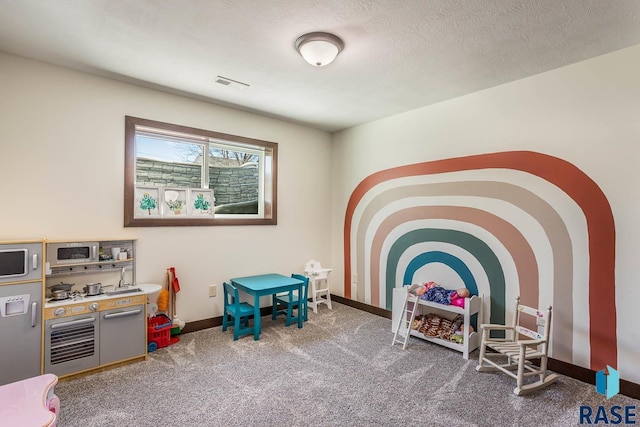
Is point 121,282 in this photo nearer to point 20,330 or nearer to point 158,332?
point 158,332

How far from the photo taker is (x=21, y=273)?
2.37 meters

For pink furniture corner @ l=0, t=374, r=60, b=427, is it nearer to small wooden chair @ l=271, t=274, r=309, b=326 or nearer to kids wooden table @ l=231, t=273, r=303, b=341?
kids wooden table @ l=231, t=273, r=303, b=341

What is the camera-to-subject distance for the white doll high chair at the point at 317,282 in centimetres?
434

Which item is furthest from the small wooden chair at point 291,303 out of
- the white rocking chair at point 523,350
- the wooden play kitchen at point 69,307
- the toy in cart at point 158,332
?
the white rocking chair at point 523,350

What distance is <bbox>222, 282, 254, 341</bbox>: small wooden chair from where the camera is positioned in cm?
338

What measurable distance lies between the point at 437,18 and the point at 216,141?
2.68 metres

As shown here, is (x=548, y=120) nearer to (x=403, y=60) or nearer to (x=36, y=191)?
(x=403, y=60)

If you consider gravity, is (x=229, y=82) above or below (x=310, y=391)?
above

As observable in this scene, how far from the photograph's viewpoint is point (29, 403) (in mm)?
1534

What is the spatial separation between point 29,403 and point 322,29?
2.67m

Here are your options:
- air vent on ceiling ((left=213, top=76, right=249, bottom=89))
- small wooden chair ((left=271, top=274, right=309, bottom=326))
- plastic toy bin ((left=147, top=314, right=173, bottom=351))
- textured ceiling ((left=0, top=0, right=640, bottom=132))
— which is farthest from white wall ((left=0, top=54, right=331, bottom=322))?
air vent on ceiling ((left=213, top=76, right=249, bottom=89))

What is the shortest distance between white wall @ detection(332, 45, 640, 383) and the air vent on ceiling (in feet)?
6.63

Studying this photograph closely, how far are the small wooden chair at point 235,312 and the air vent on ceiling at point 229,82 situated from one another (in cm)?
210

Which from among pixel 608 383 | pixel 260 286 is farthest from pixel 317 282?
pixel 608 383
